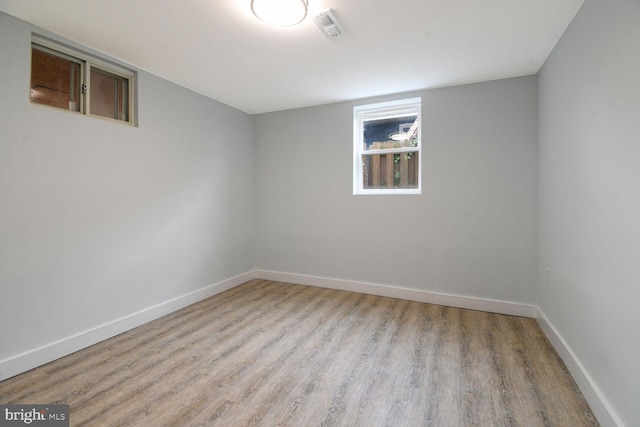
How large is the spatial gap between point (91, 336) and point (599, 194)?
13.0 ft

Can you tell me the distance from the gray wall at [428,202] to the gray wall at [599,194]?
0.56 metres

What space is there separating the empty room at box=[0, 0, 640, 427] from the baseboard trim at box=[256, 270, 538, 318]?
0.09 feet

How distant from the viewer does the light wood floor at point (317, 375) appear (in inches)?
66.5

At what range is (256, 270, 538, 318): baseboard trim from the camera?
10.2 ft

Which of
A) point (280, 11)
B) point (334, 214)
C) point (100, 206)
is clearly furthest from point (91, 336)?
point (280, 11)

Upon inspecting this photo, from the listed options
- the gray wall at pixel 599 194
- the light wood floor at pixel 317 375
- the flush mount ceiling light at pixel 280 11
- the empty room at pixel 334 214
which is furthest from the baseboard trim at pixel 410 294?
the flush mount ceiling light at pixel 280 11

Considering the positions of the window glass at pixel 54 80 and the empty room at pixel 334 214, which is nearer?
the empty room at pixel 334 214

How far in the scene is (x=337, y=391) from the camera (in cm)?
190

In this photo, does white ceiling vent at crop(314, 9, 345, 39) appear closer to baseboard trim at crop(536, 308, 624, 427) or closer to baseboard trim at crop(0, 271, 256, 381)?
baseboard trim at crop(536, 308, 624, 427)

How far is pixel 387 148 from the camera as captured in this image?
3834mm

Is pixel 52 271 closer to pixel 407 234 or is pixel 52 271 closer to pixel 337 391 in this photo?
pixel 337 391

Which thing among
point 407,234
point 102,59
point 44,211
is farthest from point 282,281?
point 102,59

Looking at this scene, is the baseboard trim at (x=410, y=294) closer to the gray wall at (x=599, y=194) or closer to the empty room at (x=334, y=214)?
the empty room at (x=334, y=214)

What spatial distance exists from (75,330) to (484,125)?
4453 mm
